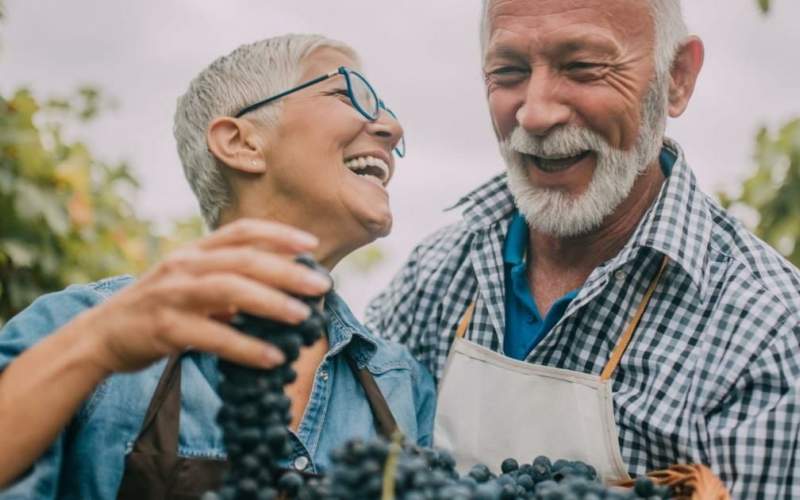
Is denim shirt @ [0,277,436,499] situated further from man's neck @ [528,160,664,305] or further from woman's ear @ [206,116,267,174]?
man's neck @ [528,160,664,305]

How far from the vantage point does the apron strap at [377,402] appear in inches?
92.7

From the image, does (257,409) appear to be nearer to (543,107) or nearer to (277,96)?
(277,96)

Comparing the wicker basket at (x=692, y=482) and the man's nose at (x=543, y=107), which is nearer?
the wicker basket at (x=692, y=482)

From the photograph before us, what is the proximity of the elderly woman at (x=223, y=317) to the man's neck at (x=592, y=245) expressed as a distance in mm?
529

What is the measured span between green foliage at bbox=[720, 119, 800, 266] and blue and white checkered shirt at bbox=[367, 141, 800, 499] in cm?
282

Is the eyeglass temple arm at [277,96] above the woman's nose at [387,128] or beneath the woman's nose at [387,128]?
above

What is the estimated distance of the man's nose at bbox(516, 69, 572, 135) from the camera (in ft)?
8.89

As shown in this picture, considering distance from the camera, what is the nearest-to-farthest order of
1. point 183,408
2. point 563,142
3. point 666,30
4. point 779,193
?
point 183,408
point 563,142
point 666,30
point 779,193

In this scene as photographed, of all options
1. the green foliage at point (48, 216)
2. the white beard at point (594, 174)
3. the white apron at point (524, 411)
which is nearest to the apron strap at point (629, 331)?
the white apron at point (524, 411)

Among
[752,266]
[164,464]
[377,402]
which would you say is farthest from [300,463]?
[752,266]

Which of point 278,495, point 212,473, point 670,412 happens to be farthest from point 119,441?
point 670,412

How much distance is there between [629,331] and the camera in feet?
8.41

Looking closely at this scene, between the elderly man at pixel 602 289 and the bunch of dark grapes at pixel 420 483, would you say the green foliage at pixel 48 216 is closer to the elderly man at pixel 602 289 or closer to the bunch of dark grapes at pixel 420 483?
the elderly man at pixel 602 289

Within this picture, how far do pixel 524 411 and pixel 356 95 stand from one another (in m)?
0.98
